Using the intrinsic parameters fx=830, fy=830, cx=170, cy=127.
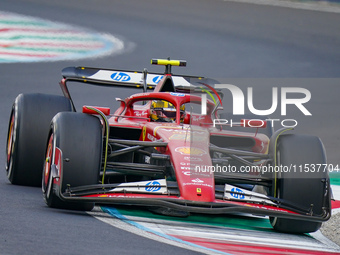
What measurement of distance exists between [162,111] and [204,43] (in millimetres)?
13309

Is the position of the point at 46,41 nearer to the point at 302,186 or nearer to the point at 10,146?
the point at 10,146

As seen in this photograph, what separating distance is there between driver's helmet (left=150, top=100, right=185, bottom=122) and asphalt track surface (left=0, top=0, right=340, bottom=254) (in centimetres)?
163

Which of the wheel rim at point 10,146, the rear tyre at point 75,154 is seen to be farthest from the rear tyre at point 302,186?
the wheel rim at point 10,146

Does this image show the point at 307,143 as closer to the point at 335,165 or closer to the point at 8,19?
the point at 335,165

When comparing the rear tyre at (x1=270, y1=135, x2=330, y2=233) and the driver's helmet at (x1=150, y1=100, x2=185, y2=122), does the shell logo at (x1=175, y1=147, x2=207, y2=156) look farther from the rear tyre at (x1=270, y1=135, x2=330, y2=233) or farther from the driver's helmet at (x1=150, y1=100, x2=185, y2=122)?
the driver's helmet at (x1=150, y1=100, x2=185, y2=122)

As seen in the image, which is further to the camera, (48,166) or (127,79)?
(127,79)

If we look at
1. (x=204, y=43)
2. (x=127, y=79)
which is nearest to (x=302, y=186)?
(x=127, y=79)

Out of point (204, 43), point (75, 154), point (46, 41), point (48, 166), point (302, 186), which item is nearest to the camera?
point (75, 154)

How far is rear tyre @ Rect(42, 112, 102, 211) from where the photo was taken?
7.28m

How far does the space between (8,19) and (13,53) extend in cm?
278

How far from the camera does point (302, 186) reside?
295 inches

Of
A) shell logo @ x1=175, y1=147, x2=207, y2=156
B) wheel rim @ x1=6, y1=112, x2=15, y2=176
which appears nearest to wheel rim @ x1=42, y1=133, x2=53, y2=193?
wheel rim @ x1=6, y1=112, x2=15, y2=176

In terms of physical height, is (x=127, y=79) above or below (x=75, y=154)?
above

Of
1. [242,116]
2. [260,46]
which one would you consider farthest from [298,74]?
[242,116]
